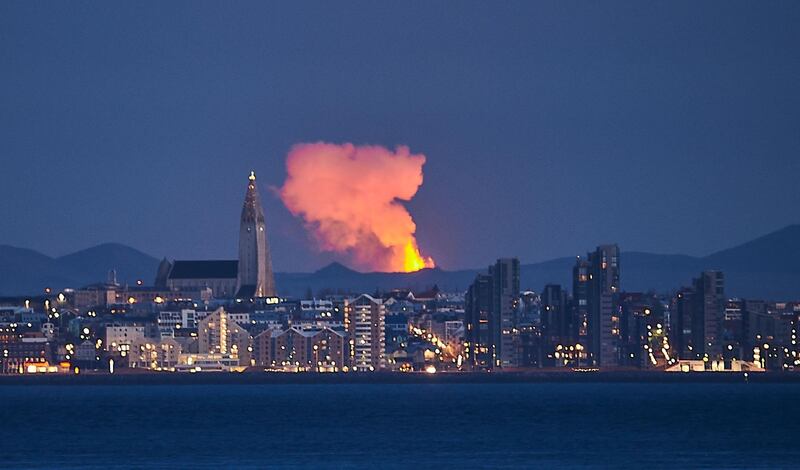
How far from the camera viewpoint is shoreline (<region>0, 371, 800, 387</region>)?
188 m

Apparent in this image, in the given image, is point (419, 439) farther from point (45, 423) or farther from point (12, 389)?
point (12, 389)

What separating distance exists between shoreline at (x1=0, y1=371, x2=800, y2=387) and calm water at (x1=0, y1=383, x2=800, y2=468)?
20.4 metres

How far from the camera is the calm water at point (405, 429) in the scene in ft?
296

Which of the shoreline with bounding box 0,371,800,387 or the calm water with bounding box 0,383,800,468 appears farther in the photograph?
the shoreline with bounding box 0,371,800,387

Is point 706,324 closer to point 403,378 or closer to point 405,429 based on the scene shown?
point 403,378

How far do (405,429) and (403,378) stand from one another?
3131 inches

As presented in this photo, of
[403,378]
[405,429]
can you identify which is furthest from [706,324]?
[405,429]

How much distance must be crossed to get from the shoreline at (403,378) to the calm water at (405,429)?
66.9ft

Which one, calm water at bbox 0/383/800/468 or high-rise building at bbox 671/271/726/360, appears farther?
high-rise building at bbox 671/271/726/360

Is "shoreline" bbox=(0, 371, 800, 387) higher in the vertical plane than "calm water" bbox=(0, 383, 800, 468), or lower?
higher

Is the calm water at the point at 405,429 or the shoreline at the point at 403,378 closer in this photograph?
the calm water at the point at 405,429

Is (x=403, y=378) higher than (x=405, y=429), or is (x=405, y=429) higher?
(x=403, y=378)

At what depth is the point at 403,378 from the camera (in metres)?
190

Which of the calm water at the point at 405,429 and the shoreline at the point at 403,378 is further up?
the shoreline at the point at 403,378
